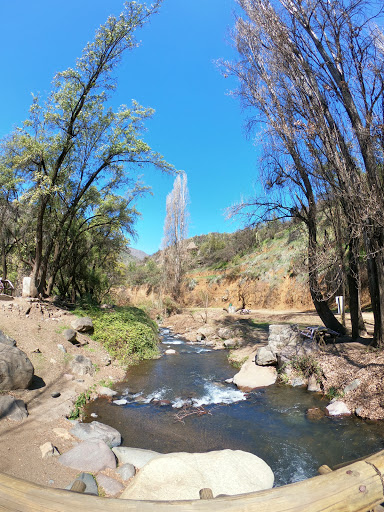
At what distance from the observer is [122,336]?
11562 millimetres

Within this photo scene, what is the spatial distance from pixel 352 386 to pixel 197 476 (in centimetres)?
469

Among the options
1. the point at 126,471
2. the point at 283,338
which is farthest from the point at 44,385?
the point at 283,338

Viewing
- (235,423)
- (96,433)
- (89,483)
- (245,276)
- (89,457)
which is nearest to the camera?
(89,483)

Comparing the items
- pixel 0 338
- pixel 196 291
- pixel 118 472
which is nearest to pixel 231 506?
pixel 118 472

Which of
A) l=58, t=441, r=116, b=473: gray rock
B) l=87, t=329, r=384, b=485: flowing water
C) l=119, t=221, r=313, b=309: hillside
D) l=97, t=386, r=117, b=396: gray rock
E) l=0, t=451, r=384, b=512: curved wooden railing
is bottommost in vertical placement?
l=87, t=329, r=384, b=485: flowing water

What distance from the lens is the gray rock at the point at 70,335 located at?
32.5 ft

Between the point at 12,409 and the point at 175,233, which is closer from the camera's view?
the point at 12,409

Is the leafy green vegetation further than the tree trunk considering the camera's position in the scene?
No

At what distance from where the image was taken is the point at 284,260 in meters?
25.9

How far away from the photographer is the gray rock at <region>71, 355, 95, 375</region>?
8.46 meters

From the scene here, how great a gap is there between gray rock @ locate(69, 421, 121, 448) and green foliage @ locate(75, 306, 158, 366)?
5.26 metres

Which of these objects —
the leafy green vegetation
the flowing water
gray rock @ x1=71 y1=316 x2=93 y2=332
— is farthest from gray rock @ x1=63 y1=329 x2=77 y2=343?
the leafy green vegetation

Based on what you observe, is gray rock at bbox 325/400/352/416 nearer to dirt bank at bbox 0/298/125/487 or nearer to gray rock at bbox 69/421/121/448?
gray rock at bbox 69/421/121/448

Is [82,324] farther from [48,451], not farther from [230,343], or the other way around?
[48,451]
